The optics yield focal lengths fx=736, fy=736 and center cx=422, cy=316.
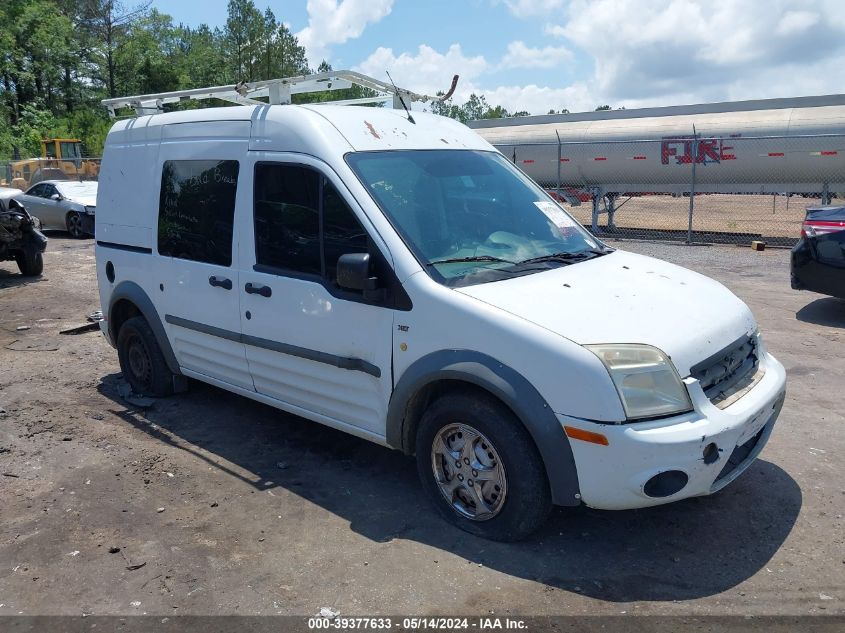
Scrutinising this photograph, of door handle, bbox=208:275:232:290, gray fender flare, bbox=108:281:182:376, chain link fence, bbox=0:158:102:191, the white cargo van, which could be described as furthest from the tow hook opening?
chain link fence, bbox=0:158:102:191

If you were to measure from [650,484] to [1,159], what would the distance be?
44.9 meters

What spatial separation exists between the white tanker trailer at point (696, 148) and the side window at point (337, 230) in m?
12.9

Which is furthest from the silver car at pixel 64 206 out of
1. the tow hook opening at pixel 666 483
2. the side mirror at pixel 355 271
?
the tow hook opening at pixel 666 483

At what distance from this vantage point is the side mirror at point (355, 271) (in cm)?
376

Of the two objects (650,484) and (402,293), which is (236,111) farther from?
(650,484)

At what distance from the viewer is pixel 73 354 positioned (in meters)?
7.54

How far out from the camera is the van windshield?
13.0 feet

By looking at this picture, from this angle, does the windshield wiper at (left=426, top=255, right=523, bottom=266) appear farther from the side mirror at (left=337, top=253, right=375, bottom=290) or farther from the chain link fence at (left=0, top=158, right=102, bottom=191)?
the chain link fence at (left=0, top=158, right=102, bottom=191)

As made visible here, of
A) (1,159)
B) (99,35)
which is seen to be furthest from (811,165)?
(99,35)

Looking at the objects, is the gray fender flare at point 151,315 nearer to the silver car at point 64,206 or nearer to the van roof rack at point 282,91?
the van roof rack at point 282,91

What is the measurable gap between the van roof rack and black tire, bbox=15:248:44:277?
286 inches

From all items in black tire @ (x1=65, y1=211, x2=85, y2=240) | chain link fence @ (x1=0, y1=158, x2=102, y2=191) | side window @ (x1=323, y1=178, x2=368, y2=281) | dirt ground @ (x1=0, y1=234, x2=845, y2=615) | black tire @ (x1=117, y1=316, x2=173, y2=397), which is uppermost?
chain link fence @ (x1=0, y1=158, x2=102, y2=191)

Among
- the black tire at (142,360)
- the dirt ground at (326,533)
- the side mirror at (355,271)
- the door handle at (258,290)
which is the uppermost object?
the side mirror at (355,271)

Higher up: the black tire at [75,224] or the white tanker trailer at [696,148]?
the white tanker trailer at [696,148]
